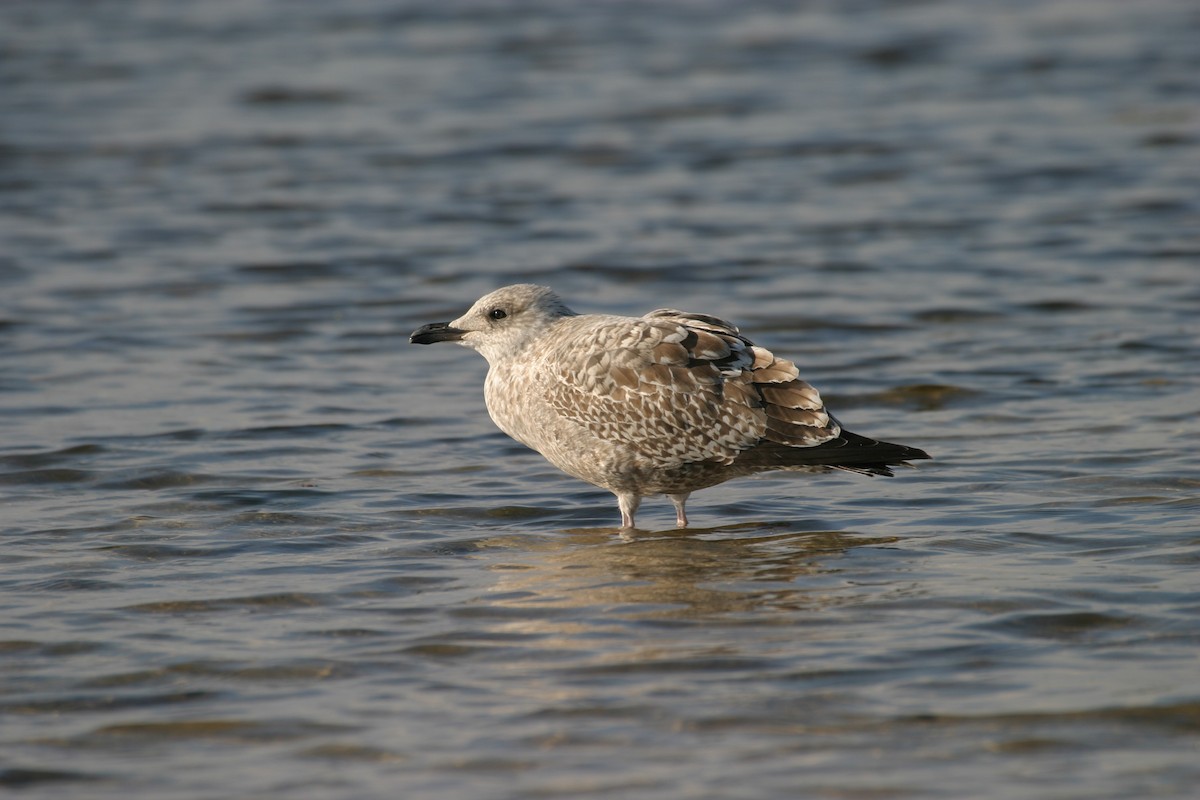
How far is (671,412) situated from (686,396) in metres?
0.10

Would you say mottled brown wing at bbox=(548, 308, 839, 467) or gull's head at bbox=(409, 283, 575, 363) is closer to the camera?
mottled brown wing at bbox=(548, 308, 839, 467)

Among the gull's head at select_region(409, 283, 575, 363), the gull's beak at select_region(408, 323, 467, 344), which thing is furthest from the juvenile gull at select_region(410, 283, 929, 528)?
the gull's beak at select_region(408, 323, 467, 344)

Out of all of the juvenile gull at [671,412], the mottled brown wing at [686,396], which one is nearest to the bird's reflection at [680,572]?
the juvenile gull at [671,412]

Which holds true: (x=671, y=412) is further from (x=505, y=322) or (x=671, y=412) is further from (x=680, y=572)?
(x=505, y=322)

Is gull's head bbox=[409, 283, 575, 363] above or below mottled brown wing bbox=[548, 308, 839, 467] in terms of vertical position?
above

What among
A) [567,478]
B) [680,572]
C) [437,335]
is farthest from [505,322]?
[680,572]

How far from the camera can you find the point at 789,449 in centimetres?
763

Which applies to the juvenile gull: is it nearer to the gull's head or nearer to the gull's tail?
the gull's tail

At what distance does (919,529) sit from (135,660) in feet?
11.6

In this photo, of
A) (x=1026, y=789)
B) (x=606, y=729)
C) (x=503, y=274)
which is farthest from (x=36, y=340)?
(x=1026, y=789)

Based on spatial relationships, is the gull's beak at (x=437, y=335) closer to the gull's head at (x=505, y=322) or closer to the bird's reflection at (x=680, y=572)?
the gull's head at (x=505, y=322)

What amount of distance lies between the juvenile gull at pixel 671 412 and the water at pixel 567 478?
34 centimetres

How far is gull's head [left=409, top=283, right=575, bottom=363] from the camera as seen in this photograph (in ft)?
27.3

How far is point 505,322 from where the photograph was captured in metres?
8.35
